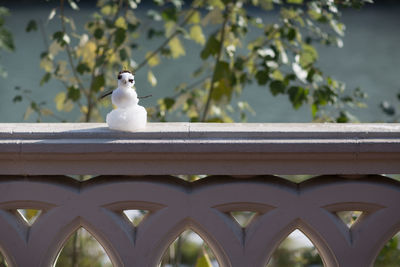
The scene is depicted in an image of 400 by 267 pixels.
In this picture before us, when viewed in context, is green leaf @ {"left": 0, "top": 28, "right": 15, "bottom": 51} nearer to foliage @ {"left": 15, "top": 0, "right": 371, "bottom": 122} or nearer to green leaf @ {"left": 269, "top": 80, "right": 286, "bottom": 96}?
foliage @ {"left": 15, "top": 0, "right": 371, "bottom": 122}

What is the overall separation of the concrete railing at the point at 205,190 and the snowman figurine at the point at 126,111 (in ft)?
0.09

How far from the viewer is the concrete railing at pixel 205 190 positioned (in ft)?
2.65

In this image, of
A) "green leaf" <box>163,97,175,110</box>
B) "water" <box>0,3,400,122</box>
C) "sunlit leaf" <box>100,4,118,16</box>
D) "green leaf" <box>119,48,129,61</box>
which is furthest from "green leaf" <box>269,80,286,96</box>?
"water" <box>0,3,400,122</box>

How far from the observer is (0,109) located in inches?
238

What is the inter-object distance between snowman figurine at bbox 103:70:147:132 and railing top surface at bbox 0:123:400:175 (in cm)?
3

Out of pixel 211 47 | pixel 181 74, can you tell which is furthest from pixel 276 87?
pixel 181 74

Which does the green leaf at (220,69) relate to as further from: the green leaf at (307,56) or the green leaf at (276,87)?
the green leaf at (307,56)

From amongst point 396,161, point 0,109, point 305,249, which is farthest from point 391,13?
point 396,161

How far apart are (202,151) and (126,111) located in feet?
0.45

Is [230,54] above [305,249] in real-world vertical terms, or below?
above

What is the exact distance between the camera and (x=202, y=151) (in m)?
0.81

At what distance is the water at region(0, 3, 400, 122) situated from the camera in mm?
6207

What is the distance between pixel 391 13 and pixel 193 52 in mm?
4135

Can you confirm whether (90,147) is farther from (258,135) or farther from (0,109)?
(0,109)
